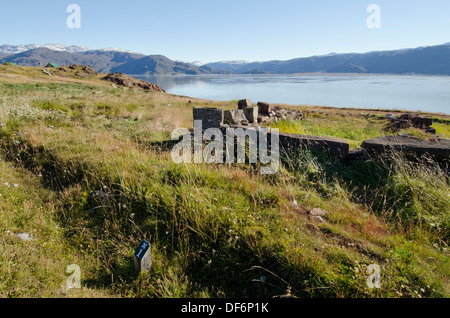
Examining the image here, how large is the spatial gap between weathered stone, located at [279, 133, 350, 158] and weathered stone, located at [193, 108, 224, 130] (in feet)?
7.52

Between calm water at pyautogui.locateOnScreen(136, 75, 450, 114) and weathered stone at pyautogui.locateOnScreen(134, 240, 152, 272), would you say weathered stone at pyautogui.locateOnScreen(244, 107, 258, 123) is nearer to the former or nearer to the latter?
weathered stone at pyautogui.locateOnScreen(134, 240, 152, 272)

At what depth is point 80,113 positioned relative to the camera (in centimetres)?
1095

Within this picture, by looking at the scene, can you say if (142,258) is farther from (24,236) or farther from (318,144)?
(318,144)

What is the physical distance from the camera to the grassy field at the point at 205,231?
2.72 meters

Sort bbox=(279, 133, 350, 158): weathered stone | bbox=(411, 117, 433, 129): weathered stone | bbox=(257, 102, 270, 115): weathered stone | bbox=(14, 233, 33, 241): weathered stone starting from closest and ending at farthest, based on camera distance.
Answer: bbox=(14, 233, 33, 241): weathered stone
bbox=(279, 133, 350, 158): weathered stone
bbox=(257, 102, 270, 115): weathered stone
bbox=(411, 117, 433, 129): weathered stone

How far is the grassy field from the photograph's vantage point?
2.72 metres

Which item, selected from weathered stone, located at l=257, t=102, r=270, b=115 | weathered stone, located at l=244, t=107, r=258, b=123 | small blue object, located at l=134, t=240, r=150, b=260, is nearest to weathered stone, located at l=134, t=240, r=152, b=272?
small blue object, located at l=134, t=240, r=150, b=260

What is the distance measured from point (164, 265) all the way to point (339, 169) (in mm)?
4960

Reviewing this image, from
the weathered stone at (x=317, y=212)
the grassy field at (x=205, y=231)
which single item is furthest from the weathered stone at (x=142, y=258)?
the weathered stone at (x=317, y=212)

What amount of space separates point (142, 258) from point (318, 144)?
223 inches

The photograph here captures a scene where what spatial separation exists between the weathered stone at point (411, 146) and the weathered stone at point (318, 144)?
70 cm

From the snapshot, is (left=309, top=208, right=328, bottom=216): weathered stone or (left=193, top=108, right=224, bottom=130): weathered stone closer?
(left=309, top=208, right=328, bottom=216): weathered stone

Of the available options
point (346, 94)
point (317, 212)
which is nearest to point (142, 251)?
point (317, 212)
